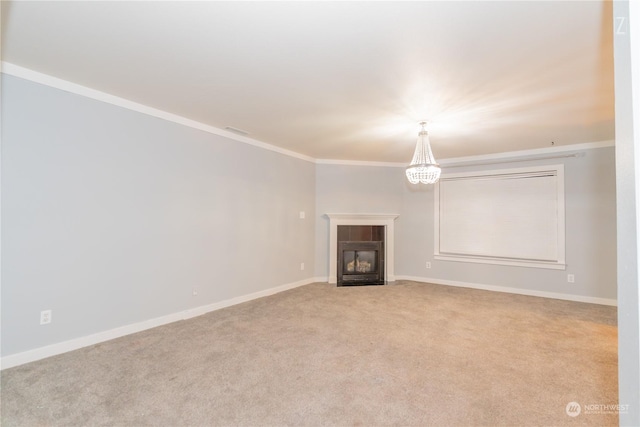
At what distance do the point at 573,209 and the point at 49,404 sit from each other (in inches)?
250

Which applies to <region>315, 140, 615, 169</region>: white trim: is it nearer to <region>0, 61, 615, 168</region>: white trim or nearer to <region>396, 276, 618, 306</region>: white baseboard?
<region>0, 61, 615, 168</region>: white trim

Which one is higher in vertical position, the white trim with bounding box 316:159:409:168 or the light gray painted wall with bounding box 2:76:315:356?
the white trim with bounding box 316:159:409:168

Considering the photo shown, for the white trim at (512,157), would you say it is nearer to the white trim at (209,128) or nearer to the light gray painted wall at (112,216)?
the white trim at (209,128)

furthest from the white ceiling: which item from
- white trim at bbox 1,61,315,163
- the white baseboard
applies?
the white baseboard

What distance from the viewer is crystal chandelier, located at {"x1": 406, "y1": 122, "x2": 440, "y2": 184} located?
339 centimetres

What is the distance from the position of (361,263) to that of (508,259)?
251 cm

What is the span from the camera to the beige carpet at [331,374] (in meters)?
1.83

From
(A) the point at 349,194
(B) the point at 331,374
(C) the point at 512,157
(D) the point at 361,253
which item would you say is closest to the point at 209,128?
(A) the point at 349,194

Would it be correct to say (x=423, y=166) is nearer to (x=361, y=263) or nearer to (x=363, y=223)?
(x=363, y=223)

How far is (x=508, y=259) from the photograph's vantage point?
196 inches

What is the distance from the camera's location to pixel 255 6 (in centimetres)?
167

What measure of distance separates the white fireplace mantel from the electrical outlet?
12.9 ft

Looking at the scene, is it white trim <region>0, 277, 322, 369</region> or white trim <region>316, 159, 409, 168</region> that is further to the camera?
white trim <region>316, 159, 409, 168</region>

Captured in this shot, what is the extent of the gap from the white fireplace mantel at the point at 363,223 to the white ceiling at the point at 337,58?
7.61 ft
